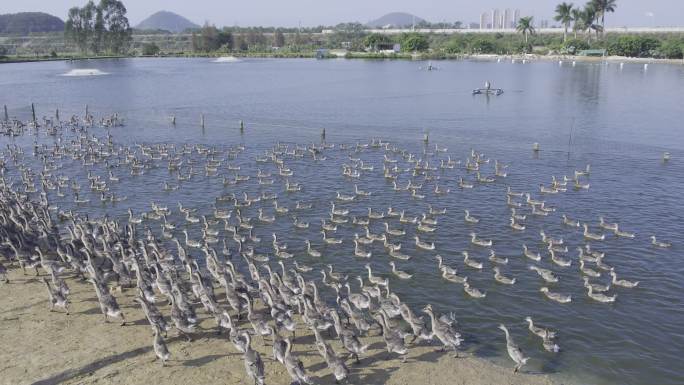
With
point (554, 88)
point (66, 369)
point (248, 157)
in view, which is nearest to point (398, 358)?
point (66, 369)

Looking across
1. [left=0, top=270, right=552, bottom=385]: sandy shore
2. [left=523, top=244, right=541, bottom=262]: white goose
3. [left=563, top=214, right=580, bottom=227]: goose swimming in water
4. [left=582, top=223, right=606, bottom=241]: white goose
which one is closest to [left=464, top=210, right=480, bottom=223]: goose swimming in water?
[left=523, top=244, right=541, bottom=262]: white goose

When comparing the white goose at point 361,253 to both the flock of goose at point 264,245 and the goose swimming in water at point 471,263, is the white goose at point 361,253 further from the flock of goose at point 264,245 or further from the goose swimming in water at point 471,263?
the goose swimming in water at point 471,263

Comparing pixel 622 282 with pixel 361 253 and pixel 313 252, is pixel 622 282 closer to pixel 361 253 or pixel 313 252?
pixel 361 253

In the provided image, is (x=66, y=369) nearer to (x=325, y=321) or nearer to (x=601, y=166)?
(x=325, y=321)

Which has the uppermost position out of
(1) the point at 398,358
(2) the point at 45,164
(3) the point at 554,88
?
(3) the point at 554,88

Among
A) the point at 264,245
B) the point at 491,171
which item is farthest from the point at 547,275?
the point at 491,171

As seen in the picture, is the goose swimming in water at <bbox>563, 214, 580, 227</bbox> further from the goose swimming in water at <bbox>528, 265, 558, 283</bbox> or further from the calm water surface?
the goose swimming in water at <bbox>528, 265, 558, 283</bbox>

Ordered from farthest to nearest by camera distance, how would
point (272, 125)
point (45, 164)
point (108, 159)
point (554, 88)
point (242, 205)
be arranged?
point (554, 88)
point (272, 125)
point (108, 159)
point (45, 164)
point (242, 205)
